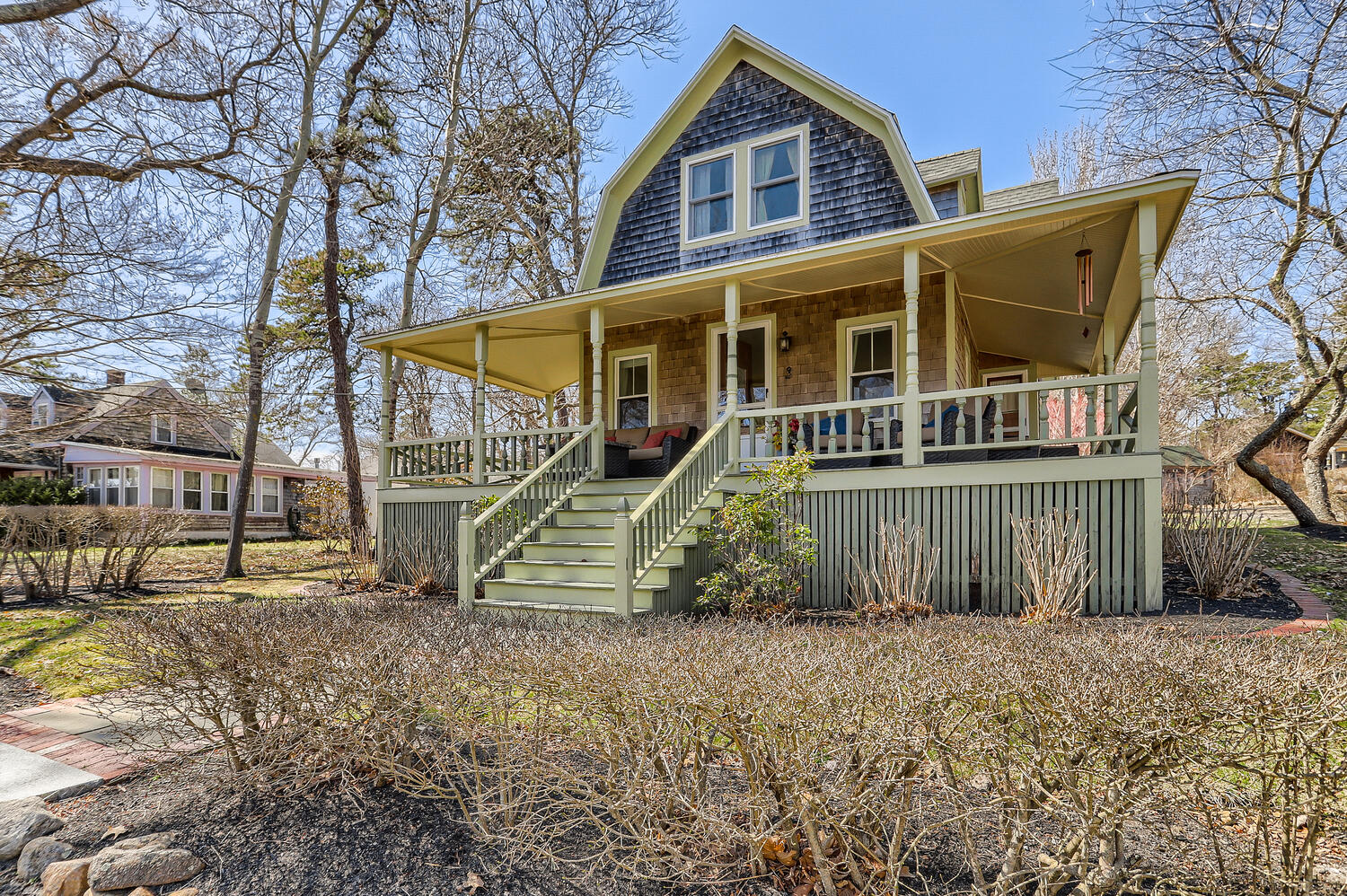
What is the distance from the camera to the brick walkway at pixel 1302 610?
A: 16.1 feet

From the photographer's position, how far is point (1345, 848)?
296cm

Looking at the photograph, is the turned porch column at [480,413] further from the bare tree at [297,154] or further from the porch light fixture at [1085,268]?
the porch light fixture at [1085,268]

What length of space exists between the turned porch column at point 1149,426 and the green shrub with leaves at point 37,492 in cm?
2523

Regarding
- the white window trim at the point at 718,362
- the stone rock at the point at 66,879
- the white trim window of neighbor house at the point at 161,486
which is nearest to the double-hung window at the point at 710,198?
the white window trim at the point at 718,362

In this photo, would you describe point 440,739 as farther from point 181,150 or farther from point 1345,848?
point 181,150

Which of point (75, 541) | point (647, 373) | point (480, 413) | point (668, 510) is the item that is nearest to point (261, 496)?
point (75, 541)

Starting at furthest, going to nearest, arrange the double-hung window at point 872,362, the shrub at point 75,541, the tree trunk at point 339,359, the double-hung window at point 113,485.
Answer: the double-hung window at point 113,485 < the tree trunk at point 339,359 < the double-hung window at point 872,362 < the shrub at point 75,541

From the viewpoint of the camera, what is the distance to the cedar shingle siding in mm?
10492

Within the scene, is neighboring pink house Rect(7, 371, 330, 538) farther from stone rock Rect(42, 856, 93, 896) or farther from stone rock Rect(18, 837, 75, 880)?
stone rock Rect(42, 856, 93, 896)

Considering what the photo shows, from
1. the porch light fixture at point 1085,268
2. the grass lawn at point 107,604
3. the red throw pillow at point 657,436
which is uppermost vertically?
the porch light fixture at point 1085,268

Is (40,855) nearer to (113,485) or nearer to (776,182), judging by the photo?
(776,182)

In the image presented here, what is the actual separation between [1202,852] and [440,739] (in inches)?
129

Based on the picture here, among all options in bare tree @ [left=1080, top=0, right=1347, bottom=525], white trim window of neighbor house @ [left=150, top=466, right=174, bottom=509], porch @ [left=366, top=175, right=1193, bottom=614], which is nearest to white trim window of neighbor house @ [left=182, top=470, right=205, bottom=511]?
white trim window of neighbor house @ [left=150, top=466, right=174, bottom=509]

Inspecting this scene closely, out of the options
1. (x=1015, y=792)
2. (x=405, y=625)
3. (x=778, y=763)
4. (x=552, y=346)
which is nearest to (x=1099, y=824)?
(x=1015, y=792)
